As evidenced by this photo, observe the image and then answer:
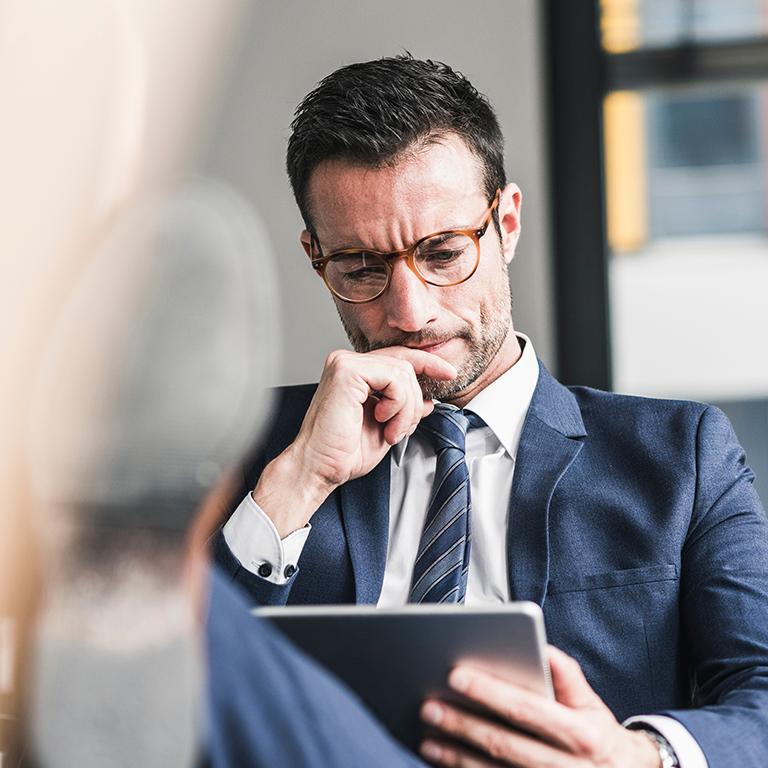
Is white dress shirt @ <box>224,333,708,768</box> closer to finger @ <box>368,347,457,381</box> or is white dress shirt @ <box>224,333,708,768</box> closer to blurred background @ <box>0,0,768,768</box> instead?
finger @ <box>368,347,457,381</box>

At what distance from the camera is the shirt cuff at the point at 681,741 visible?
2.80 feet

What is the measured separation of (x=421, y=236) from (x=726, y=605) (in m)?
0.66

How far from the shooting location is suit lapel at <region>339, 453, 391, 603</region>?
3.89 feet

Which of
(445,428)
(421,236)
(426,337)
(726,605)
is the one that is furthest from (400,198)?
(726,605)

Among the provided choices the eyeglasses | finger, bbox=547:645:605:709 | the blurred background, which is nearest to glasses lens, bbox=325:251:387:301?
the eyeglasses

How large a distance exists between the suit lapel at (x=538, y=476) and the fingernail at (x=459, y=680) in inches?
19.1

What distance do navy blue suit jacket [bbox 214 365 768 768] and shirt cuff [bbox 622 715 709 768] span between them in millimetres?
140

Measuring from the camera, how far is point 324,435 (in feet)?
3.96

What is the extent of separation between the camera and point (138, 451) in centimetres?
33

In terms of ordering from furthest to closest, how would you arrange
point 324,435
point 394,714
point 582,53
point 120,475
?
1. point 582,53
2. point 324,435
3. point 394,714
4. point 120,475

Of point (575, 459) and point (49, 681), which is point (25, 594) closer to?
point (49, 681)

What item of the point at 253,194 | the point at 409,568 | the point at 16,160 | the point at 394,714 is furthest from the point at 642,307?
the point at 16,160

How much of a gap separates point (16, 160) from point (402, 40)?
6.87ft

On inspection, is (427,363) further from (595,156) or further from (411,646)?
(595,156)
